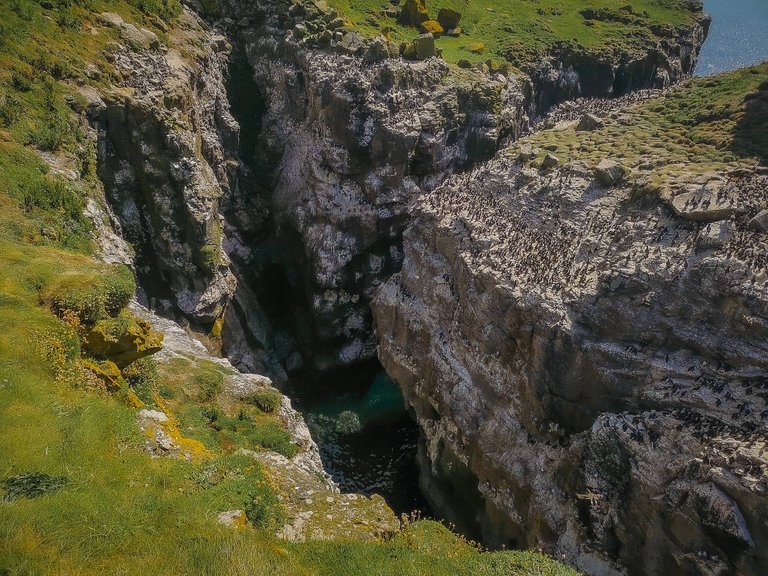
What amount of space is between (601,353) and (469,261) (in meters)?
8.94

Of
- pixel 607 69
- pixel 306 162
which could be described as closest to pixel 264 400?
pixel 306 162

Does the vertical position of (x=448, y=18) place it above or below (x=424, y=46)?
above

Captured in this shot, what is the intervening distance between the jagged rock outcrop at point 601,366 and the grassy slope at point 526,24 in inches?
1182

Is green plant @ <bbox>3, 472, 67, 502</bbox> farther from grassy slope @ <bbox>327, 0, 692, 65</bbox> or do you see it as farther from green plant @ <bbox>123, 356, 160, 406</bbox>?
grassy slope @ <bbox>327, 0, 692, 65</bbox>

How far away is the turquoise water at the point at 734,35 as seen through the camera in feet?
268

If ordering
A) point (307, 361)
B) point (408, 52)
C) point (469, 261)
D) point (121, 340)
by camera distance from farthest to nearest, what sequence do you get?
point (408, 52)
point (307, 361)
point (469, 261)
point (121, 340)

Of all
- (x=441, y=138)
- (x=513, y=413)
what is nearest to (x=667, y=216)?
(x=513, y=413)

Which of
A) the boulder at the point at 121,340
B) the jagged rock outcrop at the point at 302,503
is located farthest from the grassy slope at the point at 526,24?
the jagged rock outcrop at the point at 302,503

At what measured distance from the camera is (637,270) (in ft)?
78.6

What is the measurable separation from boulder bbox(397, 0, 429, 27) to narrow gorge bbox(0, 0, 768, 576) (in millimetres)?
373

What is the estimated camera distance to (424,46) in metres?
46.1

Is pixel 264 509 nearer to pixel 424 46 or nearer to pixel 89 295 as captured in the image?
pixel 89 295

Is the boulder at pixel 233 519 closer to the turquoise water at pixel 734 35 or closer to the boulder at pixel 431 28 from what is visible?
the boulder at pixel 431 28

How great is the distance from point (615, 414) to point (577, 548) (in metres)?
6.25
